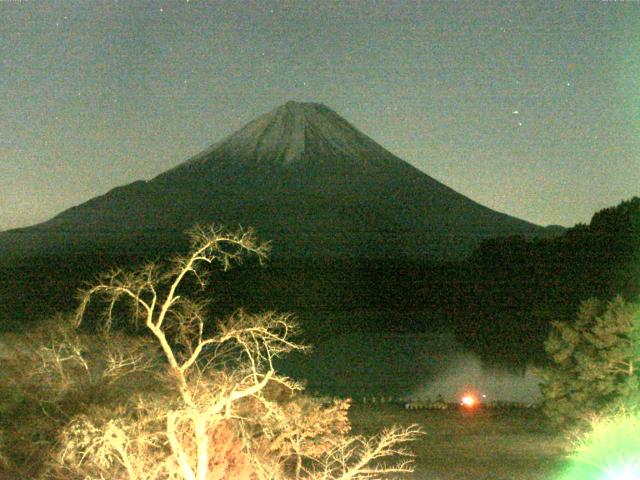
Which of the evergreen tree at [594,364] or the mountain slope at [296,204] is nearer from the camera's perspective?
the evergreen tree at [594,364]

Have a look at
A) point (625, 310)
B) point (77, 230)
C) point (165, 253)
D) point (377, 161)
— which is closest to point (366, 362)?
point (625, 310)

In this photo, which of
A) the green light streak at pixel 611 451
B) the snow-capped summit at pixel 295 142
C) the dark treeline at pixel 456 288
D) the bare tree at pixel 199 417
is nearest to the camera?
the bare tree at pixel 199 417

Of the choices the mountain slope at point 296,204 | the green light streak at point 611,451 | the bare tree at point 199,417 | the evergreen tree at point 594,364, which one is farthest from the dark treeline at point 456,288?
the bare tree at point 199,417

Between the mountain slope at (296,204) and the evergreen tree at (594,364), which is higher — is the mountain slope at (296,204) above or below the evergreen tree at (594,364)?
above

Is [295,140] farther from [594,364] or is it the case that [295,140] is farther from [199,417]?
[199,417]

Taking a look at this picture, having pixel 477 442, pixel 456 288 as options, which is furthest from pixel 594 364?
pixel 456 288

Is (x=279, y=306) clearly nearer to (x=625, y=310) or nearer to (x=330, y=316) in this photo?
(x=330, y=316)

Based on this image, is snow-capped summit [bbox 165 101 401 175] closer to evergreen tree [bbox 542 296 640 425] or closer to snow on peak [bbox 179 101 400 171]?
snow on peak [bbox 179 101 400 171]

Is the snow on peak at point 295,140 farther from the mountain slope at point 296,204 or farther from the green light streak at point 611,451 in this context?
the green light streak at point 611,451
